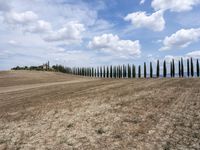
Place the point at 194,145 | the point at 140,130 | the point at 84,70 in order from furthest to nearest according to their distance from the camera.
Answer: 1. the point at 84,70
2. the point at 140,130
3. the point at 194,145

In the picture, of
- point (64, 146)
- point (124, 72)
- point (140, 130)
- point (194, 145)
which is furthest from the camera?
point (124, 72)

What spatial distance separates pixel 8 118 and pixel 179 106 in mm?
7290

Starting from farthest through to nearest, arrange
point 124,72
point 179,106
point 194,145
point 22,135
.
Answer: point 124,72 < point 179,106 < point 22,135 < point 194,145

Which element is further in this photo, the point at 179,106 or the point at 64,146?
the point at 179,106

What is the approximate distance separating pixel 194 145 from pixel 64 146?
10.9 ft

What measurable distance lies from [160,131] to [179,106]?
348cm

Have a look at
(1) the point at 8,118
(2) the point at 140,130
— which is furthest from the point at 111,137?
(1) the point at 8,118

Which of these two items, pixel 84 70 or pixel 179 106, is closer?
pixel 179 106

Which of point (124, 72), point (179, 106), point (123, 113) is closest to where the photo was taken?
point (123, 113)

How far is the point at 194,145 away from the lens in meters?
5.95

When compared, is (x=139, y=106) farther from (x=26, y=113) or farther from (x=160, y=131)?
(x=26, y=113)

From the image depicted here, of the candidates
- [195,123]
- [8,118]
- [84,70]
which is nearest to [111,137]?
[195,123]

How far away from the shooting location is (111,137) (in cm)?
693

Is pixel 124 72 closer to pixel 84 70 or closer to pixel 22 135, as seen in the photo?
pixel 84 70
